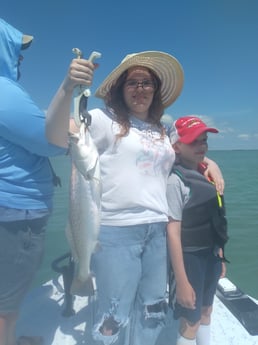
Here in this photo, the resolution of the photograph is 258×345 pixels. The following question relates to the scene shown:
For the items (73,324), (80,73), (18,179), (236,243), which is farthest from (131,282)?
(236,243)

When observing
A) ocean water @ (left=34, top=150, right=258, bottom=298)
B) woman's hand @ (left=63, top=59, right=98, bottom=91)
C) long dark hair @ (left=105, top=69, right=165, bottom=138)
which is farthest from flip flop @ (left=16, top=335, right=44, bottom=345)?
woman's hand @ (left=63, top=59, right=98, bottom=91)

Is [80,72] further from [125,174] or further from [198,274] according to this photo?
[198,274]

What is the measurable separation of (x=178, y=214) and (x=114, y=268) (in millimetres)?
651

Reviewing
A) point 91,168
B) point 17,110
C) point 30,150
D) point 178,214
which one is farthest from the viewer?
point 178,214

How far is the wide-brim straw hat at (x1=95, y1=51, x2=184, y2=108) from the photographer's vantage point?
235cm

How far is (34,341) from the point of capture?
2.83 metres

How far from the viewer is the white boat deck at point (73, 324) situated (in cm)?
305

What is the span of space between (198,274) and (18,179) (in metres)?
1.63

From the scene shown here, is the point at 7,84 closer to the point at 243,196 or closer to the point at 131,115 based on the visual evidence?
the point at 131,115

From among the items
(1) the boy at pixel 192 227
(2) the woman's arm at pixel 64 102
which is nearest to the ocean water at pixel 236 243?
(2) the woman's arm at pixel 64 102

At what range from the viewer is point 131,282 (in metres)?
2.30

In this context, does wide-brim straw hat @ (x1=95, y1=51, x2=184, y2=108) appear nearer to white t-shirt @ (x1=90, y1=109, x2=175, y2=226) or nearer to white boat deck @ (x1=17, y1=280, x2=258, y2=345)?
white t-shirt @ (x1=90, y1=109, x2=175, y2=226)

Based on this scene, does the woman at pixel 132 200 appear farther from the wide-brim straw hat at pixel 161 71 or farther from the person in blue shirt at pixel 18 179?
the person in blue shirt at pixel 18 179

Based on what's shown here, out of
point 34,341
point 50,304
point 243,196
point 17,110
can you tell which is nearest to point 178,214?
point 17,110
